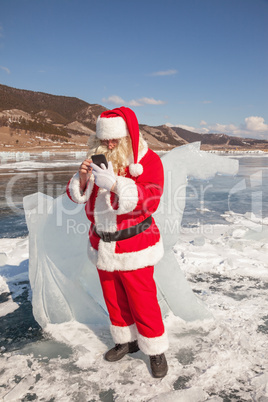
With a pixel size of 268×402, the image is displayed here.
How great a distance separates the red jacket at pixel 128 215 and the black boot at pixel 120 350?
2.12 ft

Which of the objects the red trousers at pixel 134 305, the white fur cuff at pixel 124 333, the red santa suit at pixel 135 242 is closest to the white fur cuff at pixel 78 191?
the red santa suit at pixel 135 242

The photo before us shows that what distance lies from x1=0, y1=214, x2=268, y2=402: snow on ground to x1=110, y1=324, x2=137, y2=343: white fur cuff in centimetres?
15

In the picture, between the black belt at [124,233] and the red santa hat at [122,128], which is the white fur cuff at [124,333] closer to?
the black belt at [124,233]

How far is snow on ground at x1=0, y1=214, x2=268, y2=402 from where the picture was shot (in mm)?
1783

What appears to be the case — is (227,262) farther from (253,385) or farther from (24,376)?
(24,376)

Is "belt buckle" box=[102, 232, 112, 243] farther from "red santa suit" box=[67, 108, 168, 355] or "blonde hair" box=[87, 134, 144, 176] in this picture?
"blonde hair" box=[87, 134, 144, 176]

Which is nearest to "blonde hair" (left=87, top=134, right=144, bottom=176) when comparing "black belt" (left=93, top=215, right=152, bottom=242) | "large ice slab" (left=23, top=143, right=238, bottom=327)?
"black belt" (left=93, top=215, right=152, bottom=242)

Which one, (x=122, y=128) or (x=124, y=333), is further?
(x=124, y=333)

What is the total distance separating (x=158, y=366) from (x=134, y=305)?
42 centimetres

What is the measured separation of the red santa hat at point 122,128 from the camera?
1.79 meters

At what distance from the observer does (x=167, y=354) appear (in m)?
2.14

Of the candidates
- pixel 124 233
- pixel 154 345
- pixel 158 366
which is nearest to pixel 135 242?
pixel 124 233

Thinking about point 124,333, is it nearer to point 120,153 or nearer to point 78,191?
point 78,191

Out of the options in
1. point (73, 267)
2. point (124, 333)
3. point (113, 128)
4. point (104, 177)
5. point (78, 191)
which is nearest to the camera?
point (104, 177)
